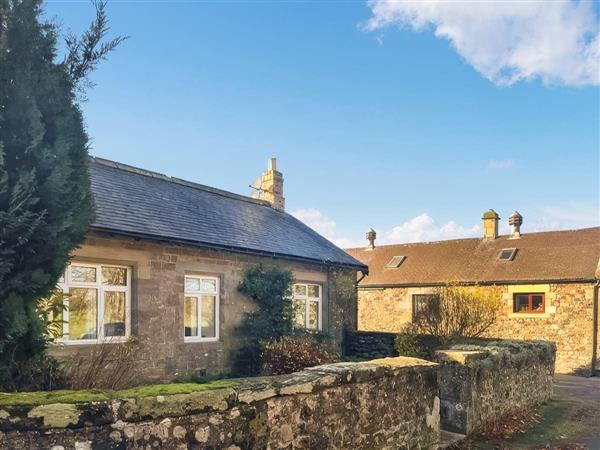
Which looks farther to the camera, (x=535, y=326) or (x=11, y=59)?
(x=535, y=326)

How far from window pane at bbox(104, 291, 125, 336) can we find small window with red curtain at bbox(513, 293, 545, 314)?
54.0 ft

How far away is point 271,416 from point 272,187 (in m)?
14.0

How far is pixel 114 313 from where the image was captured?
9555mm

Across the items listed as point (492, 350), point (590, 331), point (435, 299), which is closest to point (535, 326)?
point (590, 331)

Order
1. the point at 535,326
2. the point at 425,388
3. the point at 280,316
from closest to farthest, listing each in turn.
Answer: the point at 425,388
the point at 280,316
the point at 535,326

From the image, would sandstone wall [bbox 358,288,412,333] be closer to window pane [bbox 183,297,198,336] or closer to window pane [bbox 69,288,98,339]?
window pane [bbox 183,297,198,336]

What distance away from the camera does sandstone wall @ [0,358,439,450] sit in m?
3.39

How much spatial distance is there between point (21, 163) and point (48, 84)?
89 centimetres

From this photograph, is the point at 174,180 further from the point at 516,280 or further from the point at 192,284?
the point at 516,280

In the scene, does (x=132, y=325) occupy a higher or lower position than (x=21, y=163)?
lower

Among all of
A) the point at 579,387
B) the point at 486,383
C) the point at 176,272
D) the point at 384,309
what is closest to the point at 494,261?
the point at 384,309

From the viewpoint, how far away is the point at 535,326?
1947 centimetres

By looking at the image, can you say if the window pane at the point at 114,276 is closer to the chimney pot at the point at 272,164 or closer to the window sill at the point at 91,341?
the window sill at the point at 91,341

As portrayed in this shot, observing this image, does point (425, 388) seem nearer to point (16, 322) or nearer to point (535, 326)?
point (16, 322)
